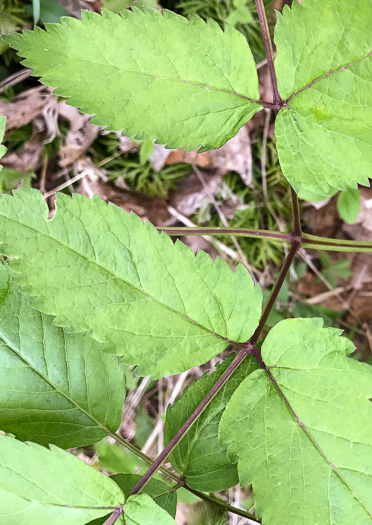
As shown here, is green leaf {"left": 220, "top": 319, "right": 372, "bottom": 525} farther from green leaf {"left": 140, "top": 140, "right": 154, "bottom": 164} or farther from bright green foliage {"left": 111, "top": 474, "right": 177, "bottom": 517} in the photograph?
green leaf {"left": 140, "top": 140, "right": 154, "bottom": 164}

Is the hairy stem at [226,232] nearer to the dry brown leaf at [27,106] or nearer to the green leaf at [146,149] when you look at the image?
the green leaf at [146,149]

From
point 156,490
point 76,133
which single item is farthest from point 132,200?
point 156,490

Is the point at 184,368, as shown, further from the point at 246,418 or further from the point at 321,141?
the point at 321,141

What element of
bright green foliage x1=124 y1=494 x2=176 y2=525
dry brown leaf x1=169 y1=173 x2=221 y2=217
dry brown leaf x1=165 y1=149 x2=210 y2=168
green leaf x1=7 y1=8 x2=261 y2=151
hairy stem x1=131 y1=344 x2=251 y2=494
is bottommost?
bright green foliage x1=124 y1=494 x2=176 y2=525

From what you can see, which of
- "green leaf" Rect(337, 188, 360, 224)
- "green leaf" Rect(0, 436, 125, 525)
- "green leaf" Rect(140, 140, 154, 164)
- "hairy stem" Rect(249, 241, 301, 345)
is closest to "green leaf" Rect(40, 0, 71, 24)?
"green leaf" Rect(140, 140, 154, 164)

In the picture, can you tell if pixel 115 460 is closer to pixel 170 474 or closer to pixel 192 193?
pixel 170 474

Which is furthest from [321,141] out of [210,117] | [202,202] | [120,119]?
[202,202]
